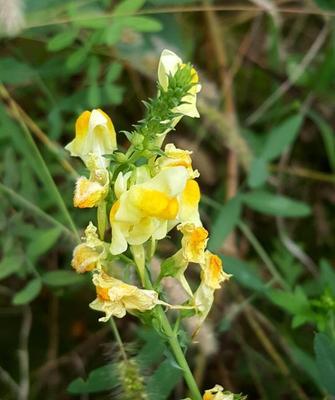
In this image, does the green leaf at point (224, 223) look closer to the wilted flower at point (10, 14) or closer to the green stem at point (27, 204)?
the green stem at point (27, 204)

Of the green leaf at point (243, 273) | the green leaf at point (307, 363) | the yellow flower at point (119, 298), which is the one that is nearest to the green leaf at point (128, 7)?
the green leaf at point (243, 273)

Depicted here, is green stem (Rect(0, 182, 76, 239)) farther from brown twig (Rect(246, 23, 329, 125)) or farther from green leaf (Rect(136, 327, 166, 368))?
brown twig (Rect(246, 23, 329, 125))

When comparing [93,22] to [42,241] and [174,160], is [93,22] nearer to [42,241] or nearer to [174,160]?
[42,241]

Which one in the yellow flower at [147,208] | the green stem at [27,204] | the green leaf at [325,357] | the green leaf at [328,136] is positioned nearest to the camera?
the yellow flower at [147,208]

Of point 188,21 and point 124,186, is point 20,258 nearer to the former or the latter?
point 124,186

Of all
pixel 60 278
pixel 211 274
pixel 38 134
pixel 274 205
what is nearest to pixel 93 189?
pixel 211 274

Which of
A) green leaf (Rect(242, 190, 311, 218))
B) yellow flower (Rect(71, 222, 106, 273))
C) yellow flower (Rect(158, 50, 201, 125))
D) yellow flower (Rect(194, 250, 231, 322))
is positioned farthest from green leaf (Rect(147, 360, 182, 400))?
green leaf (Rect(242, 190, 311, 218))
